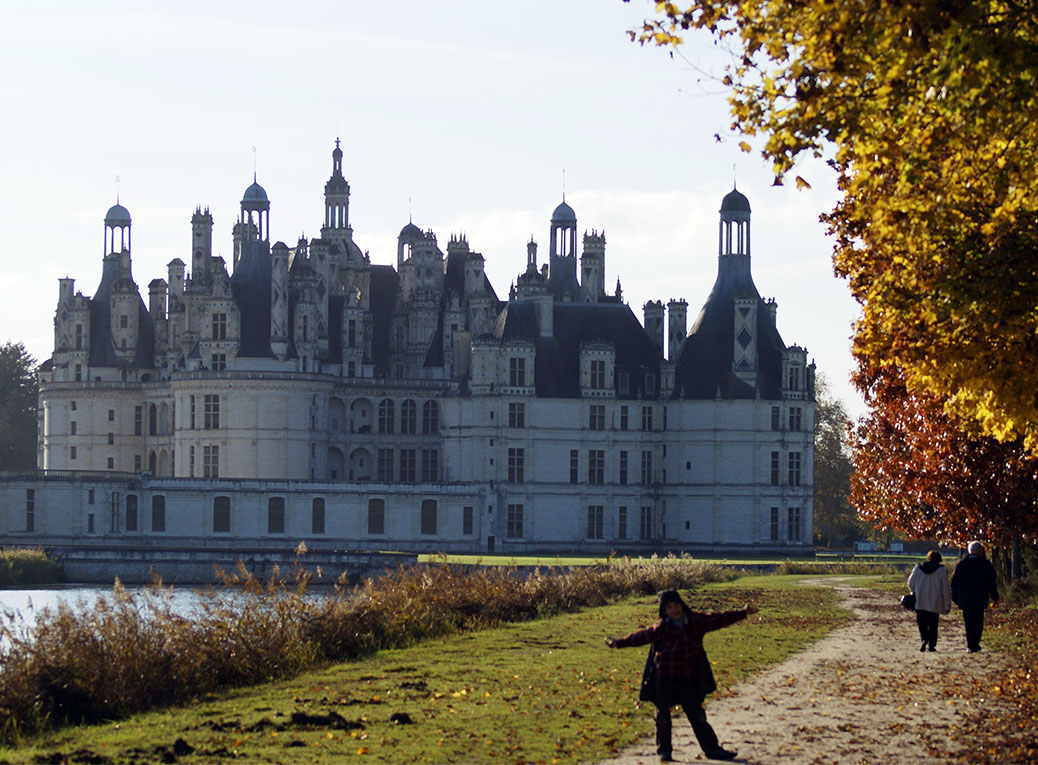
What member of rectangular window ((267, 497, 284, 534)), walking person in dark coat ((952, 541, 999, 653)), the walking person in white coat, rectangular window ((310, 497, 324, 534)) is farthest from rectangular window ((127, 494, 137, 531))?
walking person in dark coat ((952, 541, 999, 653))

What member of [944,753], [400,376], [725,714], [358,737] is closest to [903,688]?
[725,714]

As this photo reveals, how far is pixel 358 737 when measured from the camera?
45.6 feet

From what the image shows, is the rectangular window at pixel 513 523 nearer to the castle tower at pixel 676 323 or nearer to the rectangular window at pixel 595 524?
the rectangular window at pixel 595 524

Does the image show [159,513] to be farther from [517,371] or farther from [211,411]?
[517,371]

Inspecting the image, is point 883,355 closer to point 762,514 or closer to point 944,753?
point 944,753

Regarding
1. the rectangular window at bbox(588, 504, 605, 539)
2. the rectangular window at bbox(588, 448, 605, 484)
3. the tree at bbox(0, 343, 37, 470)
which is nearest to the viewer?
the rectangular window at bbox(588, 504, 605, 539)

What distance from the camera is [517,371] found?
64.5 m

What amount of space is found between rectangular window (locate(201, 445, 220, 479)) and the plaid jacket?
187ft

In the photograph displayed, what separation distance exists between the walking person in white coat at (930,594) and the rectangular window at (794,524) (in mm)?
45995

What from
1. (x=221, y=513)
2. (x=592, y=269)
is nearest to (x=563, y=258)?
(x=592, y=269)

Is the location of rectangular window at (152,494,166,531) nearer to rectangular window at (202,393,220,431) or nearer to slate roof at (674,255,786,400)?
rectangular window at (202,393,220,431)

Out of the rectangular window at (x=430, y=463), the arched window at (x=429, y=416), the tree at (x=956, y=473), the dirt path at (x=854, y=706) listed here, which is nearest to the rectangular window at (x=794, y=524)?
the rectangular window at (x=430, y=463)

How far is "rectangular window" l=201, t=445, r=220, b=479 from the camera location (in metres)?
68.6

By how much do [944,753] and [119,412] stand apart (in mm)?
66603
